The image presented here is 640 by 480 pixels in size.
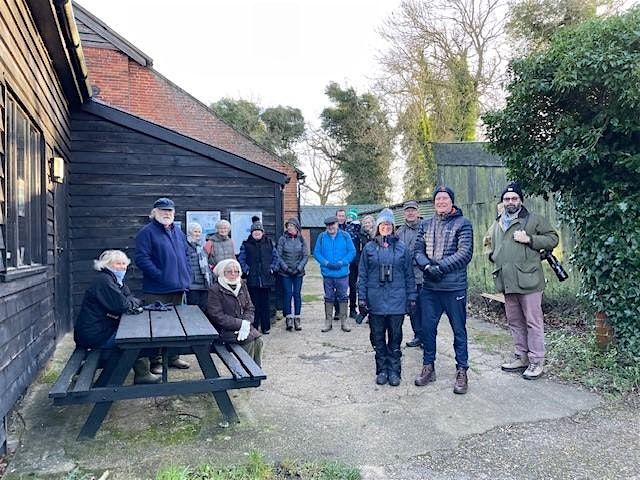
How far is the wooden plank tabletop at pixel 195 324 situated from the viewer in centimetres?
353

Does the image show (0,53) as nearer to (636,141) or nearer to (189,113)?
(636,141)

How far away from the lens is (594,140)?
15.3 feet

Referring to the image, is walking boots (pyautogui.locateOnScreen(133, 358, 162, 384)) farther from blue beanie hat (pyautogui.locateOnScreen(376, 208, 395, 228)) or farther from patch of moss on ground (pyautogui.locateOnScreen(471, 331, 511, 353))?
patch of moss on ground (pyautogui.locateOnScreen(471, 331, 511, 353))

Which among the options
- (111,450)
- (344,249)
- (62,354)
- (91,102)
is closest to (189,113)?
(91,102)

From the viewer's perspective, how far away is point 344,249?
7.36 m

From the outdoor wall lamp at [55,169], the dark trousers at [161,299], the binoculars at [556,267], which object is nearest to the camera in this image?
the binoculars at [556,267]

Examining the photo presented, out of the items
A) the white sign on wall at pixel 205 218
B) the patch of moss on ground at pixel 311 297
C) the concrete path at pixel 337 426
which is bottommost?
the concrete path at pixel 337 426

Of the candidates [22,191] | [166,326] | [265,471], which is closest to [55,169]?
[22,191]

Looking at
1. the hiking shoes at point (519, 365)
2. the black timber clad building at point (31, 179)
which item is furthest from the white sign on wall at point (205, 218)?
the hiking shoes at point (519, 365)

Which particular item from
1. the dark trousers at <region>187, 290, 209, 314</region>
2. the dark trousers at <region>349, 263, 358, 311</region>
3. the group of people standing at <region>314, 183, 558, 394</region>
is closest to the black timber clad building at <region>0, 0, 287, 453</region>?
the dark trousers at <region>349, 263, 358, 311</region>

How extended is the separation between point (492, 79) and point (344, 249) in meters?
16.4

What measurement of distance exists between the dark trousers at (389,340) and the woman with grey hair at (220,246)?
264 cm

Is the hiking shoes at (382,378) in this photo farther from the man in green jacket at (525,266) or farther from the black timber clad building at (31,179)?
the black timber clad building at (31,179)

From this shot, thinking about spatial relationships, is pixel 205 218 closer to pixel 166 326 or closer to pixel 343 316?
pixel 343 316
